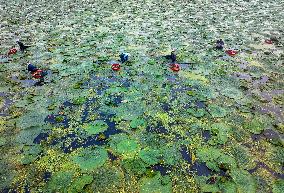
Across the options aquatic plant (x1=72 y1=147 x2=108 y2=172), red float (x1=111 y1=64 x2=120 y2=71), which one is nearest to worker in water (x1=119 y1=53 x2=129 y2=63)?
red float (x1=111 y1=64 x2=120 y2=71)

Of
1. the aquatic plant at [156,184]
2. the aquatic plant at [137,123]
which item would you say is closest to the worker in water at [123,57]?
the aquatic plant at [137,123]

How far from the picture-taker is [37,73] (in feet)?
31.3

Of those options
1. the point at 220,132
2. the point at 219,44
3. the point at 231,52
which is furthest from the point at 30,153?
the point at 219,44

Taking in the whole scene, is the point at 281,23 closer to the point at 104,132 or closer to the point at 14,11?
the point at 104,132

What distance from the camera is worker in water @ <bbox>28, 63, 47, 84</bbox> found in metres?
9.45

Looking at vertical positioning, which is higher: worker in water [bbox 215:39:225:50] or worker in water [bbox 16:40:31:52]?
worker in water [bbox 16:40:31:52]

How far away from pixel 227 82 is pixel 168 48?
314cm

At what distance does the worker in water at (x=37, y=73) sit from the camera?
945cm

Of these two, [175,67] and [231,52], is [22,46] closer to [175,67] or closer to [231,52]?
[175,67]

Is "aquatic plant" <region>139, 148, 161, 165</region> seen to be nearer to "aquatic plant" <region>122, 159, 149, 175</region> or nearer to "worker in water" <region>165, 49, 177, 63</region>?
"aquatic plant" <region>122, 159, 149, 175</region>

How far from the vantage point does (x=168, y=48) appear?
1149 centimetres

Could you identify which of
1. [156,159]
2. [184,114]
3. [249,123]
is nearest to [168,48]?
[184,114]

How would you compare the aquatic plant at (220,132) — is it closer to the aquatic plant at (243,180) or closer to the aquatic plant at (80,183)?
the aquatic plant at (243,180)

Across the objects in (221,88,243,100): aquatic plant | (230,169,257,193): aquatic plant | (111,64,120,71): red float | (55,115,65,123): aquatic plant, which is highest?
(111,64,120,71): red float
